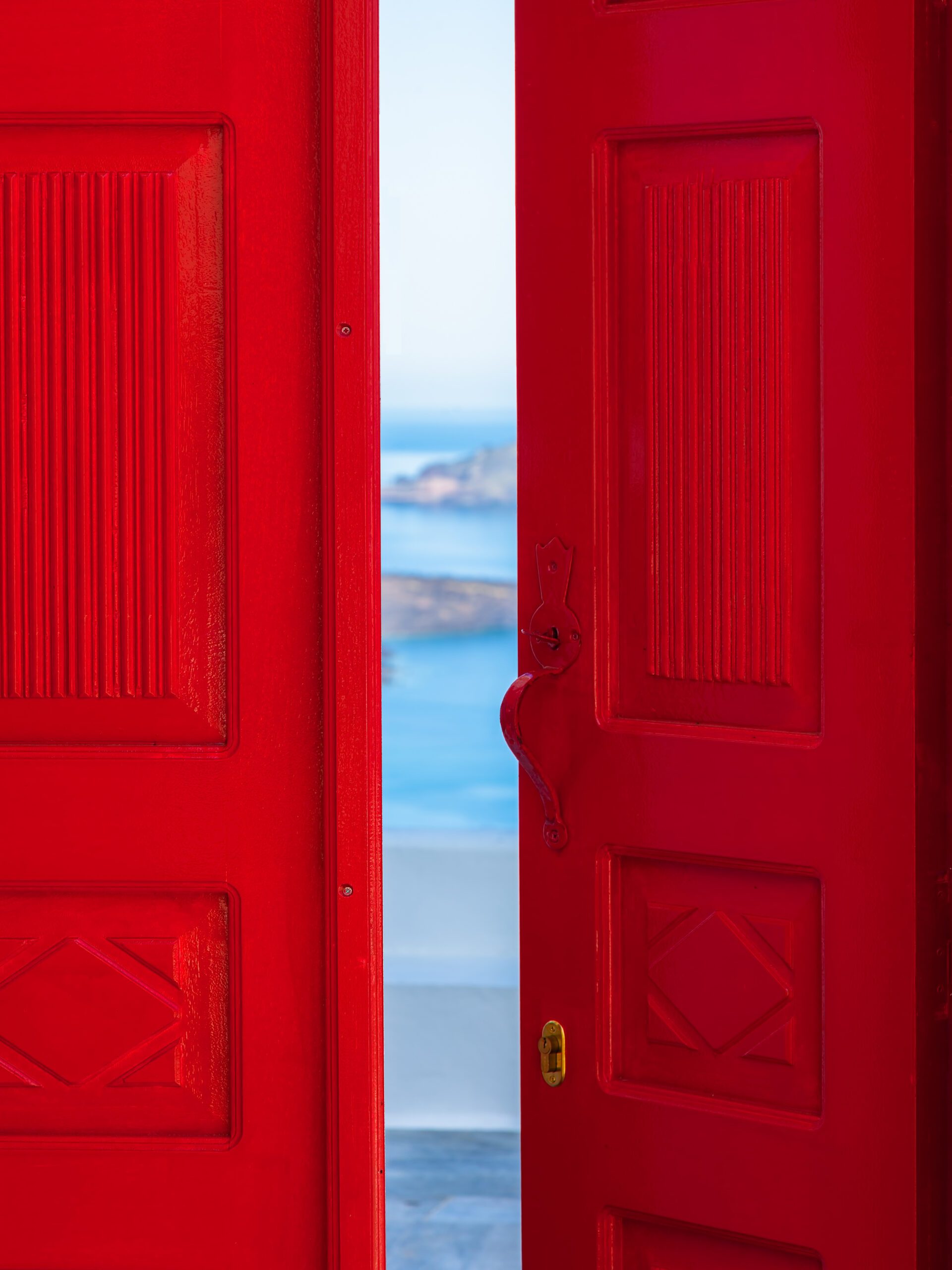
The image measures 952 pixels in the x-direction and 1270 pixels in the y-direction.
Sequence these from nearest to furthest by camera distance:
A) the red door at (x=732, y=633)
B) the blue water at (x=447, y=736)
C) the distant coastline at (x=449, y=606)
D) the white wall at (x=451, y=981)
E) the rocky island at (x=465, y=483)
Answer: the red door at (x=732, y=633), the white wall at (x=451, y=981), the blue water at (x=447, y=736), the rocky island at (x=465, y=483), the distant coastline at (x=449, y=606)

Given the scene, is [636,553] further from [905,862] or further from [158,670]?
[158,670]

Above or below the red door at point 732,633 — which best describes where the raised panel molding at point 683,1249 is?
below

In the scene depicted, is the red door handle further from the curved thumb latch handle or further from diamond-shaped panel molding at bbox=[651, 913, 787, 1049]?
diamond-shaped panel molding at bbox=[651, 913, 787, 1049]

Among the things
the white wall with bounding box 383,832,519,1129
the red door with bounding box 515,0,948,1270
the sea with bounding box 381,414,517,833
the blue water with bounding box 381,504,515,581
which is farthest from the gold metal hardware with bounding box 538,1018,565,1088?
the blue water with bounding box 381,504,515,581

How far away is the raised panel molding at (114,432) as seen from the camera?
1.15 metres

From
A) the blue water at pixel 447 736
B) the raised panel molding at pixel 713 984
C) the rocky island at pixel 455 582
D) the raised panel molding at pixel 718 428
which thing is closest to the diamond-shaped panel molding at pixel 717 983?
the raised panel molding at pixel 713 984

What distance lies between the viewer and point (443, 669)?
5293 millimetres

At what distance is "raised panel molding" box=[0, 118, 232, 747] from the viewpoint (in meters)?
1.15

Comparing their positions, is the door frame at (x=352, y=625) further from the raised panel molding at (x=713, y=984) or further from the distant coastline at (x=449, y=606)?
the distant coastline at (x=449, y=606)

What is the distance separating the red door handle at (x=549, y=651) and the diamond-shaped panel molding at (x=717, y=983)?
0.48ft

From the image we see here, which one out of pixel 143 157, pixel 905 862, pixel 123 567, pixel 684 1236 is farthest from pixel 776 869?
pixel 143 157

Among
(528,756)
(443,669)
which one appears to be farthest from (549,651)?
(443,669)

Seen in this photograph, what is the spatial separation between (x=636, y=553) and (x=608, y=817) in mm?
239

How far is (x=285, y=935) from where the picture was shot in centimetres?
118
